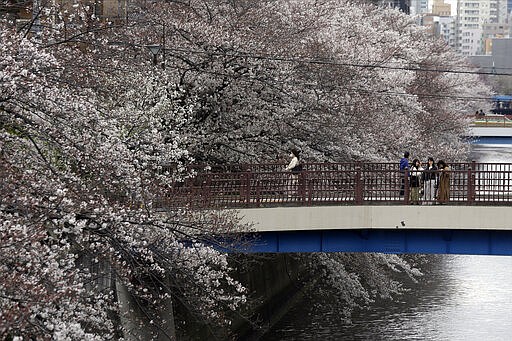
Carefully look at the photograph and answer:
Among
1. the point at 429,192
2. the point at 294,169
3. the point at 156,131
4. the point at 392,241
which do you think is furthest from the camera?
the point at 294,169

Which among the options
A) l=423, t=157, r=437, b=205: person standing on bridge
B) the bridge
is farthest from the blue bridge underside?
l=423, t=157, r=437, b=205: person standing on bridge

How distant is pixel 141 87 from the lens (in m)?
23.6

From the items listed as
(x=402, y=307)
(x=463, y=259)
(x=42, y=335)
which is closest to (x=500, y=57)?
(x=463, y=259)

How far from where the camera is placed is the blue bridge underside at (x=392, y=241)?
74.9 ft

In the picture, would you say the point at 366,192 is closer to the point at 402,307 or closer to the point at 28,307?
the point at 402,307

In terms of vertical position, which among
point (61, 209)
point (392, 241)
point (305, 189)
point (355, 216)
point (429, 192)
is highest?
point (61, 209)

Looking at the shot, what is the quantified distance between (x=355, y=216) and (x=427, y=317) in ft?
33.7

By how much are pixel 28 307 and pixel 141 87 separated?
13198mm

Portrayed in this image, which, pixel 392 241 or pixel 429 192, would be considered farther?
pixel 429 192

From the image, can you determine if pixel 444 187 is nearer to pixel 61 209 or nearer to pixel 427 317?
pixel 427 317

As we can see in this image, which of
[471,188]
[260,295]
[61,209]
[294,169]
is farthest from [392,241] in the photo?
[61,209]

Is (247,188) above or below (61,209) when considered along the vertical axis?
below

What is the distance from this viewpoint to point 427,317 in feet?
106

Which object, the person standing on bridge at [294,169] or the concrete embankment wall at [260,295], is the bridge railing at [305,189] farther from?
the concrete embankment wall at [260,295]
